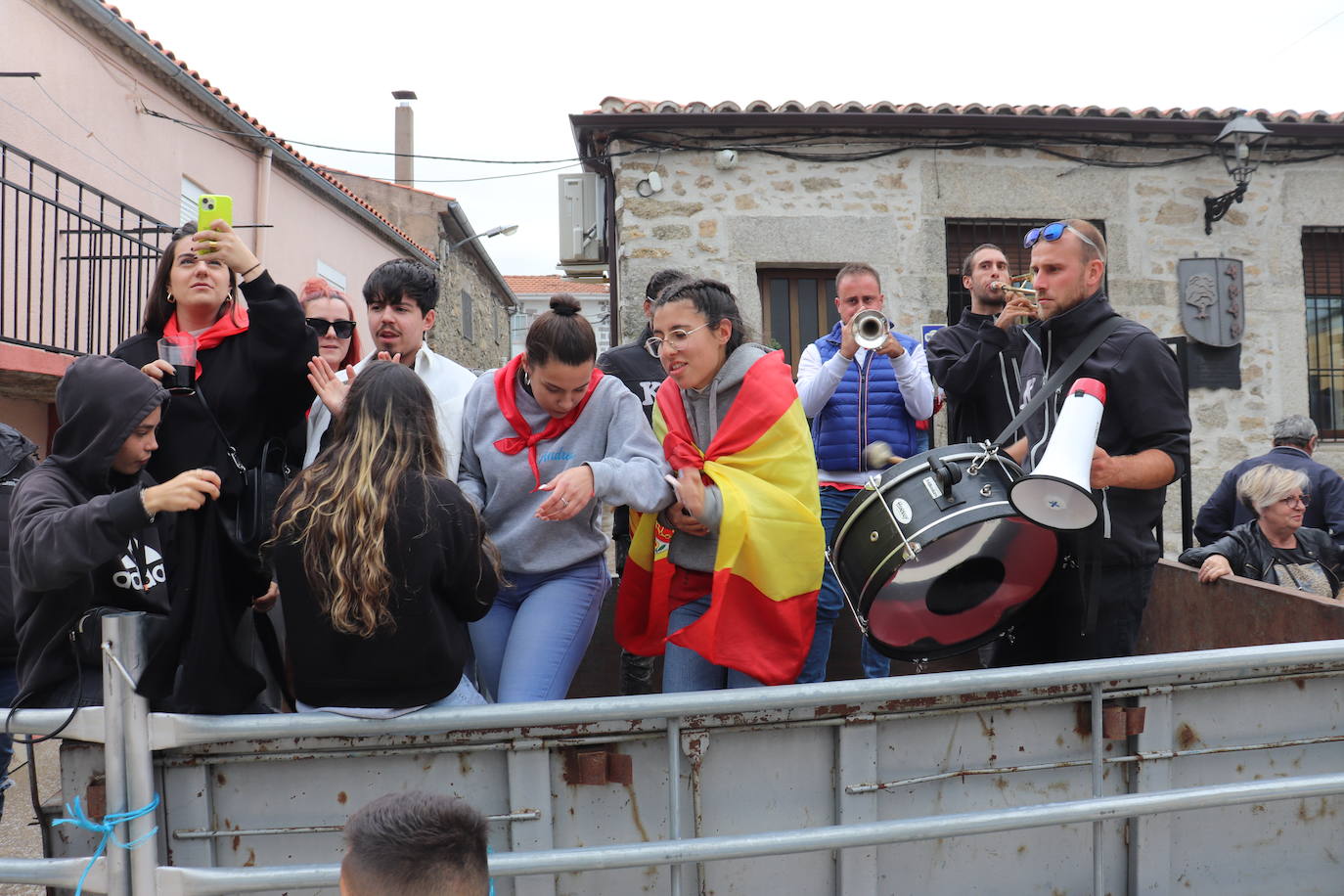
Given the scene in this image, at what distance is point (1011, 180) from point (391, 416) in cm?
794

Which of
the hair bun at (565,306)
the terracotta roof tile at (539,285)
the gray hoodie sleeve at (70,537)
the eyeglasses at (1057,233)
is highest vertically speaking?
the terracotta roof tile at (539,285)

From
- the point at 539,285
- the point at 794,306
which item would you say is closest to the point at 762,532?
the point at 794,306

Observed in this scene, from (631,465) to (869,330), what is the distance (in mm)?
1393

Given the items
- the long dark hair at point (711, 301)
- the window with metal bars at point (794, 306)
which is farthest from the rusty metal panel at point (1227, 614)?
the window with metal bars at point (794, 306)

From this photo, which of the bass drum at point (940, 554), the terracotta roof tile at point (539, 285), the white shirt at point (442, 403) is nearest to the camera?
the bass drum at point (940, 554)

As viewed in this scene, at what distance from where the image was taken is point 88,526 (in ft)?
6.80

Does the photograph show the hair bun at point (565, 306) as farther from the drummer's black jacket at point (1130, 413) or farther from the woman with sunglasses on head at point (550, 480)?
the drummer's black jacket at point (1130, 413)

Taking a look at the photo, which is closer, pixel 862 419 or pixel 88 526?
pixel 88 526

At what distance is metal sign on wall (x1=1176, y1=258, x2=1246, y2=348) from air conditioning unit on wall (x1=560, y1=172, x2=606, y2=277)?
17.5 ft

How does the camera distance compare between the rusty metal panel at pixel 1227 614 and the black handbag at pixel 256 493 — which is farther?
the rusty metal panel at pixel 1227 614

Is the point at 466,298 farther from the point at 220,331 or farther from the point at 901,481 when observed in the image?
the point at 901,481

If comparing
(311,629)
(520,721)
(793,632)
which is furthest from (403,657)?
(793,632)

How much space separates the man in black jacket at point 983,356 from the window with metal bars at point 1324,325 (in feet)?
22.4

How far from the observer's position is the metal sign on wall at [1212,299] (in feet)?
29.4
